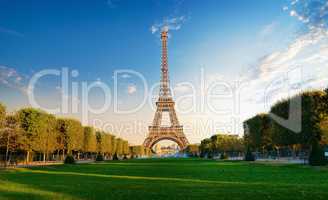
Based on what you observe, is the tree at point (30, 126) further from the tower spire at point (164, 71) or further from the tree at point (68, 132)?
the tower spire at point (164, 71)

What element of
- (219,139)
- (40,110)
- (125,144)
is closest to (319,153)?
(40,110)

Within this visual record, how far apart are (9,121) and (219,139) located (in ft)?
232

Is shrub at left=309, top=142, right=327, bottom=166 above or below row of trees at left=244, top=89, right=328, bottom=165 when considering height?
below

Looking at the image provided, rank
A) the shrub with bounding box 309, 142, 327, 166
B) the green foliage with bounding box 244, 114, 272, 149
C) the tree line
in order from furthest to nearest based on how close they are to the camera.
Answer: the tree line, the green foliage with bounding box 244, 114, 272, 149, the shrub with bounding box 309, 142, 327, 166

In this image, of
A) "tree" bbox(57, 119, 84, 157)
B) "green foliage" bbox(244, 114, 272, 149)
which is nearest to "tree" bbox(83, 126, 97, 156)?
"tree" bbox(57, 119, 84, 157)

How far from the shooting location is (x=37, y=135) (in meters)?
50.7

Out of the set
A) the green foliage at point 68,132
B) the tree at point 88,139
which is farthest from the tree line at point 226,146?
the green foliage at point 68,132

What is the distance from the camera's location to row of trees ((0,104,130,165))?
4370 centimetres

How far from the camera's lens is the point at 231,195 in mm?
12211

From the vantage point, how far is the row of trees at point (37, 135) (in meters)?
43.7

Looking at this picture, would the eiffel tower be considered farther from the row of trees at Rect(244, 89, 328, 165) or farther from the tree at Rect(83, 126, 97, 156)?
the row of trees at Rect(244, 89, 328, 165)

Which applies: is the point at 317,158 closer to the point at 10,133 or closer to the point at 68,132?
the point at 10,133

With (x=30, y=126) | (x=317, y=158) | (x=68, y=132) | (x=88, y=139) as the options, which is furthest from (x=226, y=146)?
(x=317, y=158)

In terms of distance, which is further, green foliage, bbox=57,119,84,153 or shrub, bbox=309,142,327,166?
green foliage, bbox=57,119,84,153
